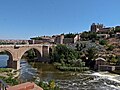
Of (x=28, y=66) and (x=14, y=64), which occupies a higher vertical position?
(x=14, y=64)

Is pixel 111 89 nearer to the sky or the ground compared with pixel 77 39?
nearer to the ground

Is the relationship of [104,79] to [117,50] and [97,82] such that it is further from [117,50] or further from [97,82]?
[117,50]

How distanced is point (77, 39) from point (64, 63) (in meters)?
23.6

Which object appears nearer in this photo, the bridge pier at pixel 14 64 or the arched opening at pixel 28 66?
the arched opening at pixel 28 66

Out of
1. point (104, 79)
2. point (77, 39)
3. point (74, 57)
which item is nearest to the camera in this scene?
point (104, 79)

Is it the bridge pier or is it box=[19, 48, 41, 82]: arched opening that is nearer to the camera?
box=[19, 48, 41, 82]: arched opening

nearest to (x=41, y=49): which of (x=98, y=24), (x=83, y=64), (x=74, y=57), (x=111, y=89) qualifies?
(x=74, y=57)

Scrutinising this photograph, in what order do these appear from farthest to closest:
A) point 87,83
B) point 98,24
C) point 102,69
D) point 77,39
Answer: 1. point 98,24
2. point 77,39
3. point 102,69
4. point 87,83

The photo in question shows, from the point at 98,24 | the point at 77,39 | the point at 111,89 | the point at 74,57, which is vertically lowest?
the point at 111,89

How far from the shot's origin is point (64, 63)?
31609 millimetres

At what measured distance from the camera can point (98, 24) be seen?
2822 inches

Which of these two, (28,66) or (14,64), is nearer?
(14,64)

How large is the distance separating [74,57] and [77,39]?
22.3 m

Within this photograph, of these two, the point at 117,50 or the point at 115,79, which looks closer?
the point at 115,79
